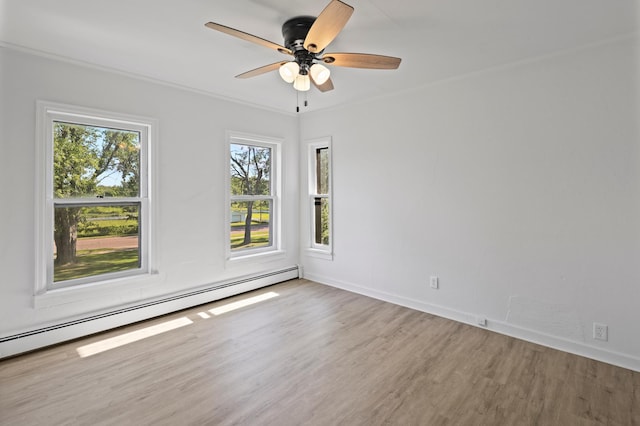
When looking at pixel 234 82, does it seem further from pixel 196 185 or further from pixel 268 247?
pixel 268 247

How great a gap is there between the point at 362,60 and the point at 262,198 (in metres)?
2.63

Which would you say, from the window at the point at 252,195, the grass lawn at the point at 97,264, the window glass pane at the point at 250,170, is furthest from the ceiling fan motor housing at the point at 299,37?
the grass lawn at the point at 97,264

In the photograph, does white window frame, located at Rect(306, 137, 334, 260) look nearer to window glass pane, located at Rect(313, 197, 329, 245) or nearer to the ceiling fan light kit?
window glass pane, located at Rect(313, 197, 329, 245)

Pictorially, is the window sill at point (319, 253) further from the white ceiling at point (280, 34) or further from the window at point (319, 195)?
the white ceiling at point (280, 34)

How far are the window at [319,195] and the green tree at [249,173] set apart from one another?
2.14 feet

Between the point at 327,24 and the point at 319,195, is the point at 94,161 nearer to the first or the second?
the point at 327,24

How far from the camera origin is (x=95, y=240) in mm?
3074

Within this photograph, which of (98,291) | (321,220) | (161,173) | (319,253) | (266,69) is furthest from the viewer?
(321,220)

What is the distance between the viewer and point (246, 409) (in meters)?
1.95

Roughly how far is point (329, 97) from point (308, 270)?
249 cm

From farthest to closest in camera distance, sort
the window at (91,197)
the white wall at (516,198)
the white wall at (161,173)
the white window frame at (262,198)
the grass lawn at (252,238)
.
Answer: the grass lawn at (252,238) → the white window frame at (262,198) → the window at (91,197) → the white wall at (161,173) → the white wall at (516,198)

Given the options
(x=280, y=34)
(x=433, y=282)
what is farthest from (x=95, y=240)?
(x=433, y=282)

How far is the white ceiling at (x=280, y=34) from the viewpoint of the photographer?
200 centimetres

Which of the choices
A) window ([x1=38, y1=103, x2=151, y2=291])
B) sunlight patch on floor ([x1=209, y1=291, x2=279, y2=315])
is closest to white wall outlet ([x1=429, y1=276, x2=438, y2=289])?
sunlight patch on floor ([x1=209, y1=291, x2=279, y2=315])
